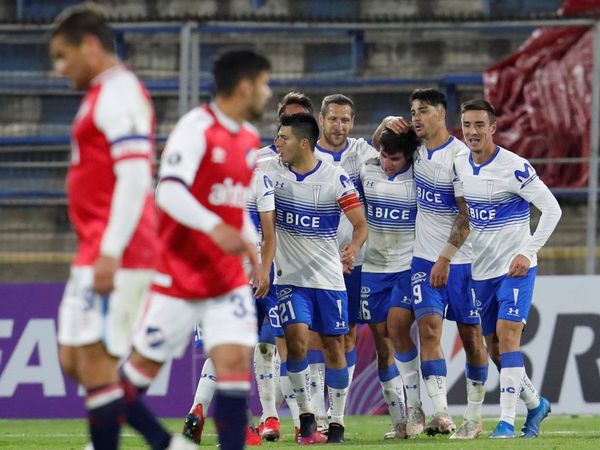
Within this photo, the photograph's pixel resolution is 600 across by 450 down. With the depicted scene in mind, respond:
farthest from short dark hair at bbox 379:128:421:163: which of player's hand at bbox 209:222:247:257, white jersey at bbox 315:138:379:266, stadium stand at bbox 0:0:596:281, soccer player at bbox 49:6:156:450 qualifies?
soccer player at bbox 49:6:156:450

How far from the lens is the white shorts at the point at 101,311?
5.65m

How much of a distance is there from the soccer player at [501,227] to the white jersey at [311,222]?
3.17 ft

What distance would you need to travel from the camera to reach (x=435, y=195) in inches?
420

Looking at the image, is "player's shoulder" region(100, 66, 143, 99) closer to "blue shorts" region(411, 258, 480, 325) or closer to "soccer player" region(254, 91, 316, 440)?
"soccer player" region(254, 91, 316, 440)

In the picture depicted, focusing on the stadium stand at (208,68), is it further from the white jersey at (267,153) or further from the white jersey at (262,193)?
the white jersey at (262,193)

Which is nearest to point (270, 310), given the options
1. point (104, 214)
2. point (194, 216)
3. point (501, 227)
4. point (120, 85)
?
point (501, 227)

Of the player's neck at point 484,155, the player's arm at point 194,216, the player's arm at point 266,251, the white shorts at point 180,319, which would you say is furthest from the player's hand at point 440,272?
the player's arm at point 194,216

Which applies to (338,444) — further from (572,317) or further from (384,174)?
(572,317)

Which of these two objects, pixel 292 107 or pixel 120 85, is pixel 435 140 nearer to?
pixel 292 107

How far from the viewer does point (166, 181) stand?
6.11m

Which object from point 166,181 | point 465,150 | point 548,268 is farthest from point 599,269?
point 166,181

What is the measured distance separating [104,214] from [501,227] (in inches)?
198

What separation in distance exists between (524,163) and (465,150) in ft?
1.98

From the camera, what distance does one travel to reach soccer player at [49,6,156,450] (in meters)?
5.58
